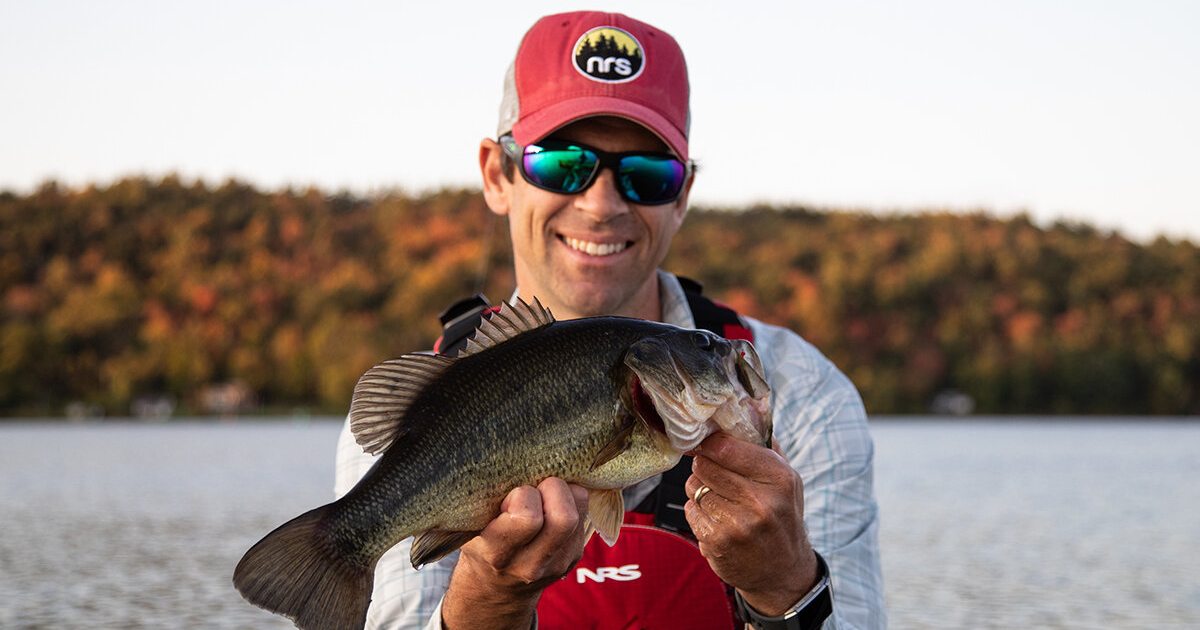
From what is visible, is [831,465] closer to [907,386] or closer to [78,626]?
[78,626]

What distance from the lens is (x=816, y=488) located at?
395 centimetres

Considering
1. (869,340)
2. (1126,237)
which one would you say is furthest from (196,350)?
(1126,237)

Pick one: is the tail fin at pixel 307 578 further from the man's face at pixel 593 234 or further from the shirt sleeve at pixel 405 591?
the man's face at pixel 593 234

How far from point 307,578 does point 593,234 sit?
1.74m

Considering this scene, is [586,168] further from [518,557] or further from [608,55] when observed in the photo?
[518,557]

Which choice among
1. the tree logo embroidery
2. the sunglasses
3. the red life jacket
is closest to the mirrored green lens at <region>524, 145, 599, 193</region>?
the sunglasses

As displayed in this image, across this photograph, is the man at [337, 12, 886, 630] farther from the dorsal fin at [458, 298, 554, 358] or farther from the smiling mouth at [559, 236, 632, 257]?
the dorsal fin at [458, 298, 554, 358]

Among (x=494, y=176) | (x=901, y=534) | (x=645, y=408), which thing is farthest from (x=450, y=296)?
(x=645, y=408)

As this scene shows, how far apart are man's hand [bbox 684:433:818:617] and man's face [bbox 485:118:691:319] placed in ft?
3.89

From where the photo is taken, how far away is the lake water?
16047 millimetres

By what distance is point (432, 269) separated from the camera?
8894 centimetres

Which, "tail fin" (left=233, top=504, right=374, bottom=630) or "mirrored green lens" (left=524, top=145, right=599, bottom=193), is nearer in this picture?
"tail fin" (left=233, top=504, right=374, bottom=630)

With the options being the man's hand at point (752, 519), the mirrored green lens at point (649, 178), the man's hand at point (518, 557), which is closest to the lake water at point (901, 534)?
the mirrored green lens at point (649, 178)

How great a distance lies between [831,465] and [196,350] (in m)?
93.8
